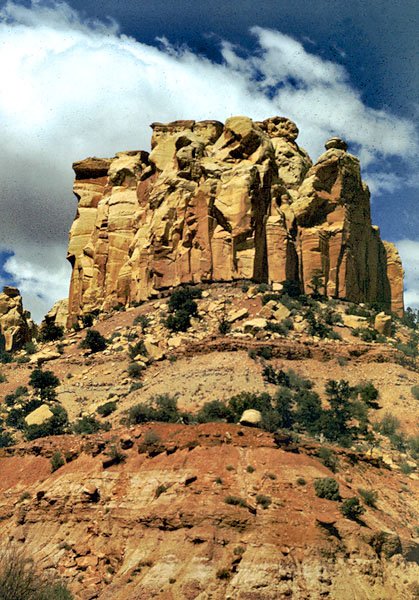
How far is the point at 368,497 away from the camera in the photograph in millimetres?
34312

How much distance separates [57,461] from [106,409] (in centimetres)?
850

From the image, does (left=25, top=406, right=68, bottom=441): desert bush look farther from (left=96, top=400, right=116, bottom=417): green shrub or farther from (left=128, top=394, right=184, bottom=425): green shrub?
(left=128, top=394, right=184, bottom=425): green shrub

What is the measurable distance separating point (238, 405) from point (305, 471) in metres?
8.96

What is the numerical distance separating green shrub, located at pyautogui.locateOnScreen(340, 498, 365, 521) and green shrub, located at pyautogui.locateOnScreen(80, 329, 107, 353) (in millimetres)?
31619

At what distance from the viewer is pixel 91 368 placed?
184 ft

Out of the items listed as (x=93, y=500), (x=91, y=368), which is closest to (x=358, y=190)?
(x=91, y=368)

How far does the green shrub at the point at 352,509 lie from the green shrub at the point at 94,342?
31619 millimetres

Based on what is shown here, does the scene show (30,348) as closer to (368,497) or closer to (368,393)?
(368,393)

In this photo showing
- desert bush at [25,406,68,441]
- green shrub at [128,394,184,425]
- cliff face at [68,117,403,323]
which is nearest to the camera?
green shrub at [128,394,184,425]

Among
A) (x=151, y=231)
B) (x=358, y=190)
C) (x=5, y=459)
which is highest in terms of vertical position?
(x=358, y=190)

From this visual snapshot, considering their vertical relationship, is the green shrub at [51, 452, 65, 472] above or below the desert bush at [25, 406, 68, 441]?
below

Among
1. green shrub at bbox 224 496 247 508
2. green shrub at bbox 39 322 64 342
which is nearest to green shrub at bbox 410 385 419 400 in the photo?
green shrub at bbox 224 496 247 508

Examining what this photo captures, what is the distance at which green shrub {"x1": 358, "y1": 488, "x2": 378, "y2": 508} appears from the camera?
34156 millimetres

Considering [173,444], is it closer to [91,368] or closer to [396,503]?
[396,503]
